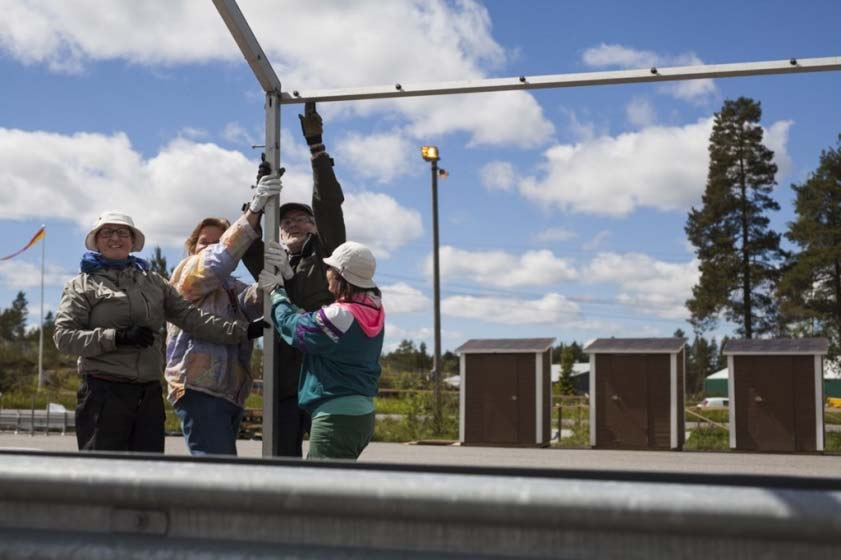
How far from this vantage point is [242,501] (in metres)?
2.11

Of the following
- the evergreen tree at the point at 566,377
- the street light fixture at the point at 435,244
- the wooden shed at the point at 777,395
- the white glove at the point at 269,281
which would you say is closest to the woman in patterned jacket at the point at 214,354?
the white glove at the point at 269,281

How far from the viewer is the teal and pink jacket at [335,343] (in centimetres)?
421

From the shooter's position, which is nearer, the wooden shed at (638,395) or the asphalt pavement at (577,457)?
the asphalt pavement at (577,457)

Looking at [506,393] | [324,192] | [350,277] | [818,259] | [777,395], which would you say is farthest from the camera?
[818,259]

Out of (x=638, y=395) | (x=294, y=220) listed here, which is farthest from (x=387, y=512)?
(x=638, y=395)

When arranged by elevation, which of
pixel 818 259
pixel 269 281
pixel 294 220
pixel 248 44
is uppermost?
pixel 818 259

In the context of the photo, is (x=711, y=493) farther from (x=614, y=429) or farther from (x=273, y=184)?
(x=614, y=429)

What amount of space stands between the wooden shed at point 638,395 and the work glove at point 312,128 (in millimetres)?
16155

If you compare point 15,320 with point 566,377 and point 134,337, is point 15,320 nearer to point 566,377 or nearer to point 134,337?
point 566,377

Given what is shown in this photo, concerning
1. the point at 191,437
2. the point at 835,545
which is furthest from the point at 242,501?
the point at 191,437

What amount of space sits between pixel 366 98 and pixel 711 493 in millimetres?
3101

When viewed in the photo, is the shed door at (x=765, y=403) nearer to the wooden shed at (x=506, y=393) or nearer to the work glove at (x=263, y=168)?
the wooden shed at (x=506, y=393)

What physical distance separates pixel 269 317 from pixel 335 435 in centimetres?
66

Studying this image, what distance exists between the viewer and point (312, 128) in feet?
15.9
